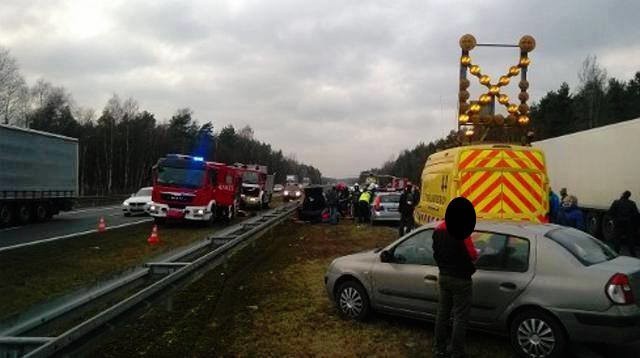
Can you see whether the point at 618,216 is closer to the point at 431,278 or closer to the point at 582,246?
the point at 582,246

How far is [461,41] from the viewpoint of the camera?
53.1 ft

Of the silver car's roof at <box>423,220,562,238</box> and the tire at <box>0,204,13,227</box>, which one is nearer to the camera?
Result: the silver car's roof at <box>423,220,562,238</box>

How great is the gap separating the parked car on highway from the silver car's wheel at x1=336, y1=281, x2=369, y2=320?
61.3 ft

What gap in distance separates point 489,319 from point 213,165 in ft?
69.8

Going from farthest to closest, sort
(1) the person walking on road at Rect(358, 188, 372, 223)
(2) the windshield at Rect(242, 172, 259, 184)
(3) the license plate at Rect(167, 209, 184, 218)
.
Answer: (2) the windshield at Rect(242, 172, 259, 184) → (1) the person walking on road at Rect(358, 188, 372, 223) → (3) the license plate at Rect(167, 209, 184, 218)

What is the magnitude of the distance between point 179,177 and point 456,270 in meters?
20.6

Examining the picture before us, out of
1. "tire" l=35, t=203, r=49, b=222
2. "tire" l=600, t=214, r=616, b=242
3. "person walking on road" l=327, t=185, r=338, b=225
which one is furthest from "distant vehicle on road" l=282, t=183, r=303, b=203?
"tire" l=600, t=214, r=616, b=242

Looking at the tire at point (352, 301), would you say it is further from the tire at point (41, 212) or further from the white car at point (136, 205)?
the white car at point (136, 205)

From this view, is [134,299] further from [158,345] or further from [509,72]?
[509,72]

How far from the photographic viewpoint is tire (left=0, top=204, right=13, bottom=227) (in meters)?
25.4

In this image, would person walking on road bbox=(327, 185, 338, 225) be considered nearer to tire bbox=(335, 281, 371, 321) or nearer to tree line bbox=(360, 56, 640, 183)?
tire bbox=(335, 281, 371, 321)

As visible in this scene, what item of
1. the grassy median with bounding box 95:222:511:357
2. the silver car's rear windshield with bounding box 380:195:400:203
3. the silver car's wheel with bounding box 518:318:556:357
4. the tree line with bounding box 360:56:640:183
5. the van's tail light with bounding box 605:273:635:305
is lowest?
the grassy median with bounding box 95:222:511:357

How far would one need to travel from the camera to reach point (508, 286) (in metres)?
7.27

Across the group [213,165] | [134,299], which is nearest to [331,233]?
[213,165]
